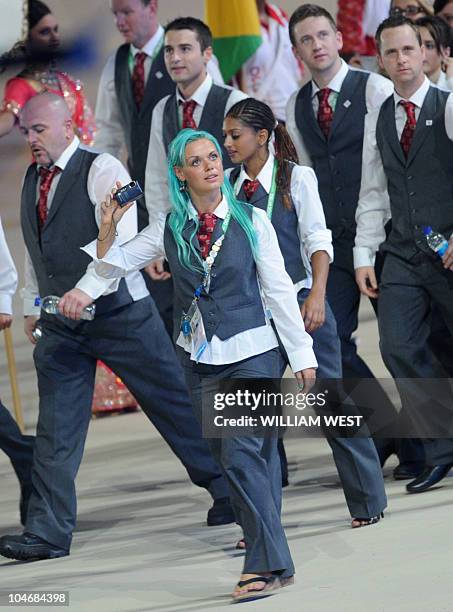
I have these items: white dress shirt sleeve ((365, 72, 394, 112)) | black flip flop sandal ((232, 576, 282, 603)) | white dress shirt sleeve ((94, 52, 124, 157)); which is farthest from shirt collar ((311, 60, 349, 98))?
black flip flop sandal ((232, 576, 282, 603))

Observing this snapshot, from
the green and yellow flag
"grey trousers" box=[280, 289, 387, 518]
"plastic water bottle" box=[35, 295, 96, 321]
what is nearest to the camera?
"grey trousers" box=[280, 289, 387, 518]

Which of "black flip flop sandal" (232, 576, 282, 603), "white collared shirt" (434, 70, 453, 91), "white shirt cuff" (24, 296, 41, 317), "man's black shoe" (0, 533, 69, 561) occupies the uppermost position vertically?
"white collared shirt" (434, 70, 453, 91)

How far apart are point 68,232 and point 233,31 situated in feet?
8.83

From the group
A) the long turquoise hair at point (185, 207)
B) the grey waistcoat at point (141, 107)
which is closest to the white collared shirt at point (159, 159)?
the grey waistcoat at point (141, 107)

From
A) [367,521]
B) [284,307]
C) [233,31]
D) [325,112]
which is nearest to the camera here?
[284,307]

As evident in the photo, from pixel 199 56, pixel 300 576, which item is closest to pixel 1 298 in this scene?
pixel 199 56

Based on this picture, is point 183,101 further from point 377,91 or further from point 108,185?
point 108,185

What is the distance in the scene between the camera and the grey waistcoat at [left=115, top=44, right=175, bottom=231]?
7539mm

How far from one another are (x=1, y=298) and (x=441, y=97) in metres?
1.76

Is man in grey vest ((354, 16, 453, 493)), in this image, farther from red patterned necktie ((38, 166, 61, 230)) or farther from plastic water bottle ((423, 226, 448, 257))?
red patterned necktie ((38, 166, 61, 230))

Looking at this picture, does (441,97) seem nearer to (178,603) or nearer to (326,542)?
(326,542)

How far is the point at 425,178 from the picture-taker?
20.7 feet

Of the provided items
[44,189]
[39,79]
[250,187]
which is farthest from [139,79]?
[250,187]

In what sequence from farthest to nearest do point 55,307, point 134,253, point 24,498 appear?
point 24,498 < point 55,307 < point 134,253
